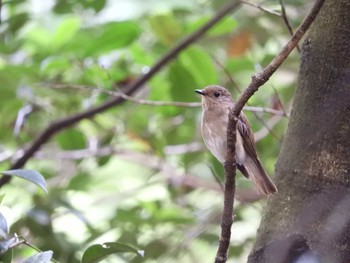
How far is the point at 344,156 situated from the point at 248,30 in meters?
2.31

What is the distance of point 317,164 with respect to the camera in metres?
1.94

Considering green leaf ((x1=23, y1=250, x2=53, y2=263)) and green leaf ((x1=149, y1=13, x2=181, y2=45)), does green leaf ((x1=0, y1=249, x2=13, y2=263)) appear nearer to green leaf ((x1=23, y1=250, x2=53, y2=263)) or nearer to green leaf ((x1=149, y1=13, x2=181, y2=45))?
green leaf ((x1=23, y1=250, x2=53, y2=263))

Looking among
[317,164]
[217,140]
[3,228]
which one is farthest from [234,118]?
[217,140]

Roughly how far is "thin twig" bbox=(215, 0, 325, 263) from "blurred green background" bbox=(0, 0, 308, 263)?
49.9 inches

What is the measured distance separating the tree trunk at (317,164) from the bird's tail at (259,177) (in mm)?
85

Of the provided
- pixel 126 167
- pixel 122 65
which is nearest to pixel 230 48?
pixel 122 65

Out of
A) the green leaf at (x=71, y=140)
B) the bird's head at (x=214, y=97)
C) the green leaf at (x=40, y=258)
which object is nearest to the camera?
the green leaf at (x=40, y=258)

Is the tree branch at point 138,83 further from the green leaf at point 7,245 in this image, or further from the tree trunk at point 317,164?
the green leaf at point 7,245

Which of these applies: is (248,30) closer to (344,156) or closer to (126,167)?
(126,167)

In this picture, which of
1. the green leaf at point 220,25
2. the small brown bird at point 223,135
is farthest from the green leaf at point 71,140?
the small brown bird at point 223,135

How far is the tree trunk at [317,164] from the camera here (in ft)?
6.09

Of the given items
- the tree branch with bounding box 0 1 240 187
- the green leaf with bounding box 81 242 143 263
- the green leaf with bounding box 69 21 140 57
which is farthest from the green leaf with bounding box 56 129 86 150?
the green leaf with bounding box 81 242 143 263

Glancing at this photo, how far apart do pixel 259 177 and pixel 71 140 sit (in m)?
1.50

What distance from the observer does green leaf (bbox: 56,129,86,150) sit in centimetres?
373
